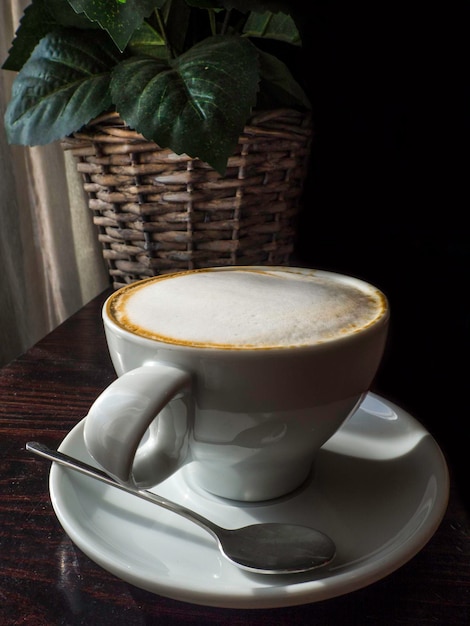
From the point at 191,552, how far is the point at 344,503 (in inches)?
3.7

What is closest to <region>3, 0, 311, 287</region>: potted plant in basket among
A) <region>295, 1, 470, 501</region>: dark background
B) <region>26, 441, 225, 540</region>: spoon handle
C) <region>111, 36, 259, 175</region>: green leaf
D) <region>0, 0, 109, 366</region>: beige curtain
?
<region>111, 36, 259, 175</region>: green leaf

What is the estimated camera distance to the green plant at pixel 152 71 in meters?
0.57

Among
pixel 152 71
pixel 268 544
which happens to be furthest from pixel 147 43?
pixel 268 544

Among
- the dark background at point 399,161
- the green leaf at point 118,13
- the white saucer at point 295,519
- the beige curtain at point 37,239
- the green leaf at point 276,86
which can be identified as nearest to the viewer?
the white saucer at point 295,519

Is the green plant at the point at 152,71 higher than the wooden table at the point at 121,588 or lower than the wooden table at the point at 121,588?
higher

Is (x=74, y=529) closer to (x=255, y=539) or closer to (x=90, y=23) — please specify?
(x=255, y=539)

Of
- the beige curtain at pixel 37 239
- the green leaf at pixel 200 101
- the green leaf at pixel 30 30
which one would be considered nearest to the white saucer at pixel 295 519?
the green leaf at pixel 200 101

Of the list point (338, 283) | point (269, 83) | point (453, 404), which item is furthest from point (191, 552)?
point (269, 83)

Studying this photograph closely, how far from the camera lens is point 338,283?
401 millimetres

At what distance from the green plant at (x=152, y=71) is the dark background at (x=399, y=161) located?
0.11 meters

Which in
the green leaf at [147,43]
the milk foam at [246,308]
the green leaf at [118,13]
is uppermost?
the green leaf at [118,13]

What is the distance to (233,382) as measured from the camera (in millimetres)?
285

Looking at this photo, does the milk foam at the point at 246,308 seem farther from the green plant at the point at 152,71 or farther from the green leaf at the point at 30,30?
the green leaf at the point at 30,30

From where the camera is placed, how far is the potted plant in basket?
0.58 meters
